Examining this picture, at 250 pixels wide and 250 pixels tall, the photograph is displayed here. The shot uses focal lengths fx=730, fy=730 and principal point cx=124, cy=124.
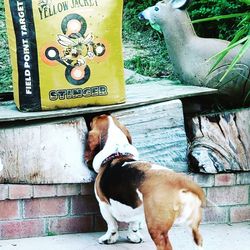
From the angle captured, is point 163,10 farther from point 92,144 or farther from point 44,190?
point 44,190

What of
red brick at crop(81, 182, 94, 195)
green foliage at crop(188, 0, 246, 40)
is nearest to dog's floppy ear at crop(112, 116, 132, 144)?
red brick at crop(81, 182, 94, 195)

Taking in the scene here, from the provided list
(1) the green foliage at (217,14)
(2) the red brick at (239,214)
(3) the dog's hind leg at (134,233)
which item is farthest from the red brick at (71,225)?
(1) the green foliage at (217,14)

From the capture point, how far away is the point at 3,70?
17.7 feet

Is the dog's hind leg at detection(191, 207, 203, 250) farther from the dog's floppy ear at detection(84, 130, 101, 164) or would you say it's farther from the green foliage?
the green foliage

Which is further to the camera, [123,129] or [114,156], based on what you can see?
[123,129]

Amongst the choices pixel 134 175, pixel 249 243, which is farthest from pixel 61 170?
pixel 249 243

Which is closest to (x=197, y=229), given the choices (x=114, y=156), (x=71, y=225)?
(x=114, y=156)

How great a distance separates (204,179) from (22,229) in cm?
109

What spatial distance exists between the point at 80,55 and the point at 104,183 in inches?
28.1

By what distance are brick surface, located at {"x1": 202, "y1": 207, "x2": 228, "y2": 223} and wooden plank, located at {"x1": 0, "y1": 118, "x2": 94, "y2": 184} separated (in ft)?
2.48

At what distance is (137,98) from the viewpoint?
14.1ft

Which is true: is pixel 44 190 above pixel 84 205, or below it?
above

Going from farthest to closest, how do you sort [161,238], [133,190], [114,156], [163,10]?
[163,10] < [114,156] < [133,190] < [161,238]

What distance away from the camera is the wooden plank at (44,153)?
3.96 m
